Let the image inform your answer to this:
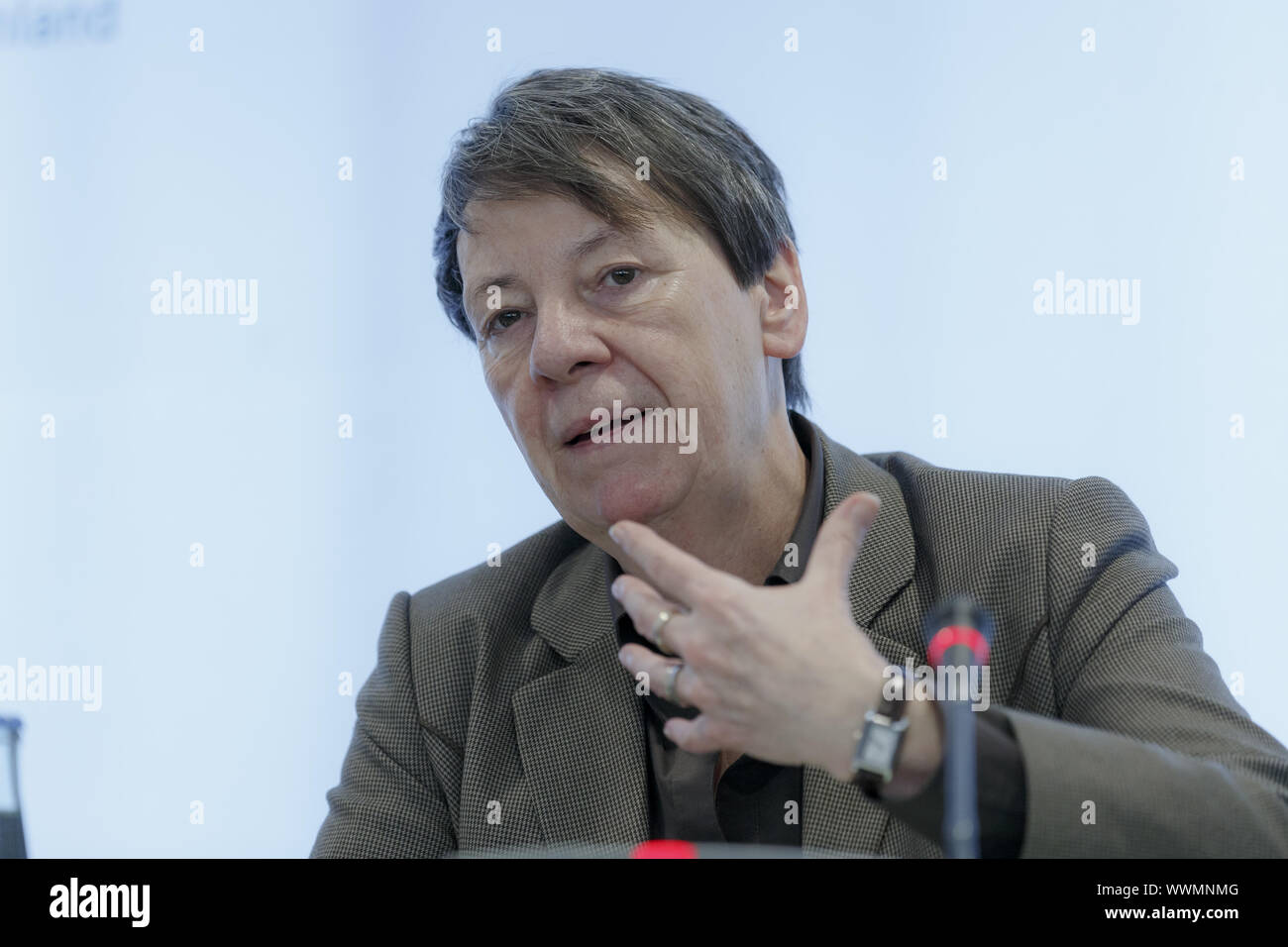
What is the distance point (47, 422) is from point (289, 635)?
31.9 inches

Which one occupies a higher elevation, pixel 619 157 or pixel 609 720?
pixel 619 157

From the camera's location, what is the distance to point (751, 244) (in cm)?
186

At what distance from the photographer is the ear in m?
1.91

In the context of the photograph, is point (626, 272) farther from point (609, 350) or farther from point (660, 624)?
point (660, 624)

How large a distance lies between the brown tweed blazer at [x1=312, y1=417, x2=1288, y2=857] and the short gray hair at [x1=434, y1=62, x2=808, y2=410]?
1.30 feet

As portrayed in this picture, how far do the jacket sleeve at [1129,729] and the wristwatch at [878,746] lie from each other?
14 cm

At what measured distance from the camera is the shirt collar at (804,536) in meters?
1.82

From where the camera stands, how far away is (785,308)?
194 cm

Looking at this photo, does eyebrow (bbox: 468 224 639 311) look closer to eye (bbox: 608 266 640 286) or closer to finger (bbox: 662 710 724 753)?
eye (bbox: 608 266 640 286)

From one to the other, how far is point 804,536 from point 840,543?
664 millimetres

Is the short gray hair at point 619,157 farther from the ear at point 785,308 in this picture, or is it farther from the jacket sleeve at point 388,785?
the jacket sleeve at point 388,785

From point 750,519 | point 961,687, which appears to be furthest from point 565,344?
point 961,687

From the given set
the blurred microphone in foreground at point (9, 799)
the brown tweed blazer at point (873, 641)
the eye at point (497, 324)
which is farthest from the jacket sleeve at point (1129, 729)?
the blurred microphone in foreground at point (9, 799)
